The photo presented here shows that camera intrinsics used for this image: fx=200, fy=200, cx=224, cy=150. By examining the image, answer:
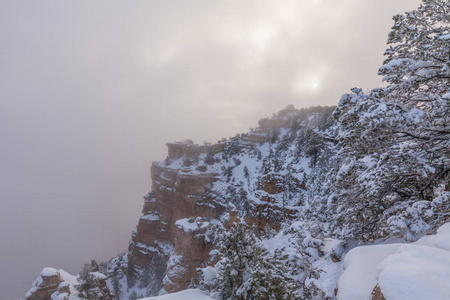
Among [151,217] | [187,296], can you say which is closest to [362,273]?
[187,296]

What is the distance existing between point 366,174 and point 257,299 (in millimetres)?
5038

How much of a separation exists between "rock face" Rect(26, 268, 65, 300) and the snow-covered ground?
26065 millimetres

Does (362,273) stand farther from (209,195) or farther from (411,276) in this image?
(209,195)

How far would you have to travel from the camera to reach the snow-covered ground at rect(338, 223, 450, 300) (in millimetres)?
2632

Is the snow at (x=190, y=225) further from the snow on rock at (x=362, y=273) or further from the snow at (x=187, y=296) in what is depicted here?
the snow on rock at (x=362, y=273)

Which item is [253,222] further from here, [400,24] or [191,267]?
[400,24]

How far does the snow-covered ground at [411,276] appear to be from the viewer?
2.63 meters

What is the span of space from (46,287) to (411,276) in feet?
95.6

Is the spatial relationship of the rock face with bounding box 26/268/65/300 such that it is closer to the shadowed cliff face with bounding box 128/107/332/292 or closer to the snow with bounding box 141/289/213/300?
the shadowed cliff face with bounding box 128/107/332/292

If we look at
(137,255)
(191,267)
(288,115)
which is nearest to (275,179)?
(191,267)

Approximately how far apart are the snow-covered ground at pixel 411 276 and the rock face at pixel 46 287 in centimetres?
2606

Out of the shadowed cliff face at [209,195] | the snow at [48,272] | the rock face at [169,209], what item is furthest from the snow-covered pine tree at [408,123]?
the rock face at [169,209]

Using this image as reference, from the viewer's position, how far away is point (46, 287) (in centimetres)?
1991

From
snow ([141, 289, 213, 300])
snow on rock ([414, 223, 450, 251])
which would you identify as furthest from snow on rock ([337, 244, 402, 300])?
snow ([141, 289, 213, 300])
